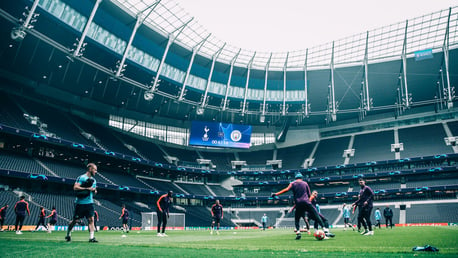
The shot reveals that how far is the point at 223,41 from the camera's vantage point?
50906 millimetres

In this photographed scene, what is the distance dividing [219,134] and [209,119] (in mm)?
6849

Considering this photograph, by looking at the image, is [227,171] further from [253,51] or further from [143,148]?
[253,51]

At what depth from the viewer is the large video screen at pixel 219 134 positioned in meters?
60.5

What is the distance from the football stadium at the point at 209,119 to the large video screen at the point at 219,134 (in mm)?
271

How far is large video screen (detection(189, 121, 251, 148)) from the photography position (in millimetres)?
60531

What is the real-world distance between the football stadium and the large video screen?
271 mm

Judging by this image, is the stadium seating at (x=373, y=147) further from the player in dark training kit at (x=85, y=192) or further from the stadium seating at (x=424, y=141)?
the player in dark training kit at (x=85, y=192)

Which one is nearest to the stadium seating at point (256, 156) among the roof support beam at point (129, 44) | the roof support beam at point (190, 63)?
the roof support beam at point (190, 63)

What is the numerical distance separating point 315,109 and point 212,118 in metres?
19.9

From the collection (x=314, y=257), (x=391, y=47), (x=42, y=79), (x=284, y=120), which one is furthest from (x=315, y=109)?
(x=314, y=257)

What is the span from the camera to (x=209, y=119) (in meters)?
67.4

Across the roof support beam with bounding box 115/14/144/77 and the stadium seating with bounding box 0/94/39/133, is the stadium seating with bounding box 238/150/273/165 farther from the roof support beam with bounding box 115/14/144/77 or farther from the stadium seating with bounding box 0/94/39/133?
the stadium seating with bounding box 0/94/39/133

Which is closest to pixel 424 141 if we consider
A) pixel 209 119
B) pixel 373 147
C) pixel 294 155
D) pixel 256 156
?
pixel 373 147

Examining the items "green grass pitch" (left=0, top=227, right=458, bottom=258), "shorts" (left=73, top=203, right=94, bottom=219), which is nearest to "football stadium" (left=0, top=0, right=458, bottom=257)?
"green grass pitch" (left=0, top=227, right=458, bottom=258)
